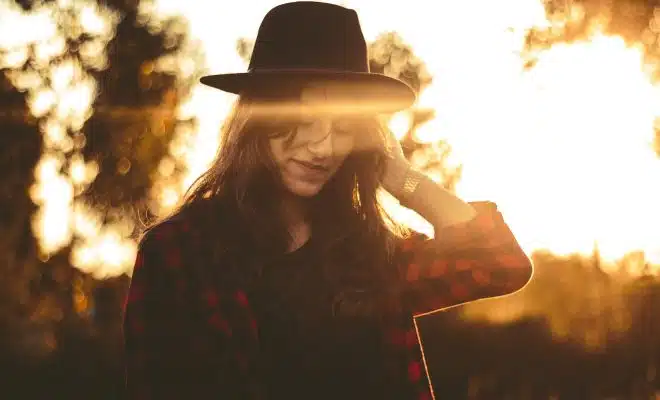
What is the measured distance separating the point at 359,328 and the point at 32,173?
22112 millimetres

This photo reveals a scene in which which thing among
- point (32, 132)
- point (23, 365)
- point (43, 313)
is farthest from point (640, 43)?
point (43, 313)

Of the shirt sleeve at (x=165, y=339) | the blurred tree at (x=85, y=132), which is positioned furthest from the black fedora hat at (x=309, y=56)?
the blurred tree at (x=85, y=132)

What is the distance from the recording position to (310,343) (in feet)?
8.97

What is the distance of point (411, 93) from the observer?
3.29 meters

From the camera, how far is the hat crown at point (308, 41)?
3.06 meters

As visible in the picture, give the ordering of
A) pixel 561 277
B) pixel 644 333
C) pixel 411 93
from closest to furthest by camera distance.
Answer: pixel 411 93 < pixel 644 333 < pixel 561 277

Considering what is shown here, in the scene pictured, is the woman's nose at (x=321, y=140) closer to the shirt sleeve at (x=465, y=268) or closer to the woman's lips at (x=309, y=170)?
the woman's lips at (x=309, y=170)

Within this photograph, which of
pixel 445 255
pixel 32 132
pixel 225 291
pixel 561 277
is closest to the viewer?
pixel 225 291

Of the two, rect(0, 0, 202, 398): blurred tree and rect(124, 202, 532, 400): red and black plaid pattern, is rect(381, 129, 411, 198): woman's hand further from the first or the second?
rect(0, 0, 202, 398): blurred tree

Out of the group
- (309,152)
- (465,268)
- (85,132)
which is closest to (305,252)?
(309,152)

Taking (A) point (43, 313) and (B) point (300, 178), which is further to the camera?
(A) point (43, 313)

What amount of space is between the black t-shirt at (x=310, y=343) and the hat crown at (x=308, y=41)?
2.61 feet

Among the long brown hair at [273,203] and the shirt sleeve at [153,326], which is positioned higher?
the long brown hair at [273,203]

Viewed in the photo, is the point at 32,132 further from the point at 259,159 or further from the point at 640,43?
the point at 259,159
